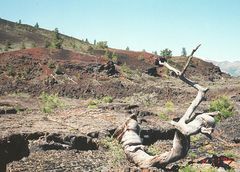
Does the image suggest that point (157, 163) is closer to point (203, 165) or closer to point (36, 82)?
point (203, 165)

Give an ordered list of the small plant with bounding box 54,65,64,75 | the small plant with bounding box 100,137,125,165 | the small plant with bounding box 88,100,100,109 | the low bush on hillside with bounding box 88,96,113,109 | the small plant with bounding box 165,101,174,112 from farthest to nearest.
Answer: the small plant with bounding box 54,65,64,75 < the low bush on hillside with bounding box 88,96,113,109 < the small plant with bounding box 165,101,174,112 < the small plant with bounding box 88,100,100,109 < the small plant with bounding box 100,137,125,165

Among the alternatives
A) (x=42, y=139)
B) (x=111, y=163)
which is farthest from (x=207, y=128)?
(x=42, y=139)

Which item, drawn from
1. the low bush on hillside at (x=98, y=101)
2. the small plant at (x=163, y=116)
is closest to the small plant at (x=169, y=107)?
the small plant at (x=163, y=116)

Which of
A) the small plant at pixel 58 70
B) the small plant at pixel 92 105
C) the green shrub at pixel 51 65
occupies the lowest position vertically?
the small plant at pixel 92 105

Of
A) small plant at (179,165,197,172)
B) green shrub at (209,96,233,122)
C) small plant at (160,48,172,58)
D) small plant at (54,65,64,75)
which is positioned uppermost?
small plant at (160,48,172,58)

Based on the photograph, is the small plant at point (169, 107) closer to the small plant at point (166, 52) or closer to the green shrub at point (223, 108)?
the green shrub at point (223, 108)

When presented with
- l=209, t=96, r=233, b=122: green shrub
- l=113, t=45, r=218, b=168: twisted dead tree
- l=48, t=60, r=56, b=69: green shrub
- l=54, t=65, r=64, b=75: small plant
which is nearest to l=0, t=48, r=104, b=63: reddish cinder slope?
l=48, t=60, r=56, b=69: green shrub

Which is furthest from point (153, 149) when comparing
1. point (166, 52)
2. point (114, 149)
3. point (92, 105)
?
point (166, 52)

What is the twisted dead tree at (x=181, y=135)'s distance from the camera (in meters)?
9.05

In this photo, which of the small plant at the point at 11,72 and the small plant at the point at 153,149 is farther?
the small plant at the point at 11,72

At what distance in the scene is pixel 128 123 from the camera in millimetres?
12734

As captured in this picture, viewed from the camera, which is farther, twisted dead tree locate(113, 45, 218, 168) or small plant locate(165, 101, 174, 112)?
small plant locate(165, 101, 174, 112)

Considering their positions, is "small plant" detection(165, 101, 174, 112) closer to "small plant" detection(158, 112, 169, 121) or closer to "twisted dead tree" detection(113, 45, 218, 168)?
"small plant" detection(158, 112, 169, 121)

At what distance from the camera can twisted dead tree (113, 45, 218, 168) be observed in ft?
29.7
